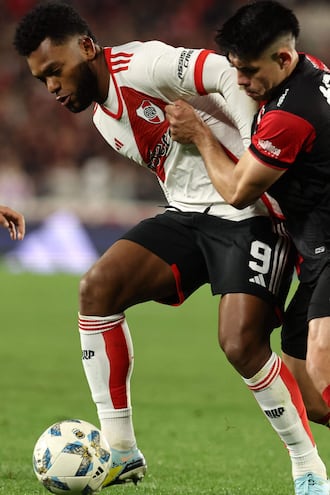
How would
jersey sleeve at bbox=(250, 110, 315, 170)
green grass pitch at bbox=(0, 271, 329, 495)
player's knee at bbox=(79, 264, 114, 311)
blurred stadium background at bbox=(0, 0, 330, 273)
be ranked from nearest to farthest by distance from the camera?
jersey sleeve at bbox=(250, 110, 315, 170) < player's knee at bbox=(79, 264, 114, 311) < green grass pitch at bbox=(0, 271, 329, 495) < blurred stadium background at bbox=(0, 0, 330, 273)

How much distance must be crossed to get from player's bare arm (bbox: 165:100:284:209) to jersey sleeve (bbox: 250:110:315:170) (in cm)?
5

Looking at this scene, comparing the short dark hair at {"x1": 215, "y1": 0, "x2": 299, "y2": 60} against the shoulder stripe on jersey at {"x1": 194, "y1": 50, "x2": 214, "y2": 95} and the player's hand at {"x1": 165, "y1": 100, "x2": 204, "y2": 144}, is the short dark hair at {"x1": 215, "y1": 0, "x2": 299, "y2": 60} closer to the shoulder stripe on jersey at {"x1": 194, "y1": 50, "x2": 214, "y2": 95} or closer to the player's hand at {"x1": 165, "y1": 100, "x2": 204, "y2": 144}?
the shoulder stripe on jersey at {"x1": 194, "y1": 50, "x2": 214, "y2": 95}

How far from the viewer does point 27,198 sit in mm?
17812

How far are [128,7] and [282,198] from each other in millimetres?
20046

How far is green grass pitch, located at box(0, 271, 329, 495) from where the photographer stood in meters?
5.23

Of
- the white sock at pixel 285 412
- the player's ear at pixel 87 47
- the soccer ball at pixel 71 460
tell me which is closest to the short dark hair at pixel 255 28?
the player's ear at pixel 87 47

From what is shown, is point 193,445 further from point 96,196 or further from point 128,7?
point 128,7

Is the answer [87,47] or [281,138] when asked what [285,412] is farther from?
[87,47]

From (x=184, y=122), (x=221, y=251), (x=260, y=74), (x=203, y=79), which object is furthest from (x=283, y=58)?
(x=221, y=251)

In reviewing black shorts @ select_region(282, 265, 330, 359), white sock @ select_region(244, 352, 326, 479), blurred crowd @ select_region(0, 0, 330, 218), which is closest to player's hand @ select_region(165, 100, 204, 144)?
black shorts @ select_region(282, 265, 330, 359)

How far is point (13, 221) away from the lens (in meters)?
5.04

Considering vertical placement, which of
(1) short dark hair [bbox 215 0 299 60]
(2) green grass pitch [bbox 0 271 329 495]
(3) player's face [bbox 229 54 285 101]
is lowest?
(2) green grass pitch [bbox 0 271 329 495]

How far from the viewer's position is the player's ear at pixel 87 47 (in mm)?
4742

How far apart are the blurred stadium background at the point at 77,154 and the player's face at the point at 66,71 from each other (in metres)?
12.0
